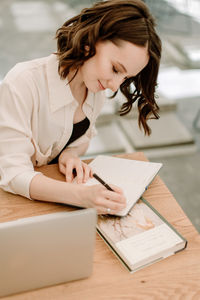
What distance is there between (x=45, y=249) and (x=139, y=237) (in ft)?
1.02

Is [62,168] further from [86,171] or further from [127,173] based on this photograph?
[127,173]

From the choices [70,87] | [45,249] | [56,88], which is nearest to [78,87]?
[70,87]

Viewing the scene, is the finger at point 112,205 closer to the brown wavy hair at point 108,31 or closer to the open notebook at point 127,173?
the open notebook at point 127,173

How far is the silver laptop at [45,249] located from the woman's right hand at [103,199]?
180 mm

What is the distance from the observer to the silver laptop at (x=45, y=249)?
63cm

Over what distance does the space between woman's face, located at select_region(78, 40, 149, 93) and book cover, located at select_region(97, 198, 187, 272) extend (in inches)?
15.8

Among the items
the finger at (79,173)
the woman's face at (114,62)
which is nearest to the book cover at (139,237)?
the finger at (79,173)

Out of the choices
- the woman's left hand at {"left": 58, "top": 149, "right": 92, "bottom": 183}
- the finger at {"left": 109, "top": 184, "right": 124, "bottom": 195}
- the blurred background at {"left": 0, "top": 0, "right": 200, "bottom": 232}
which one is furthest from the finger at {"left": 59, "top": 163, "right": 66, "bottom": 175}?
the blurred background at {"left": 0, "top": 0, "right": 200, "bottom": 232}

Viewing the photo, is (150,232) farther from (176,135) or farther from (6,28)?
(6,28)

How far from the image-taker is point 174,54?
322 cm

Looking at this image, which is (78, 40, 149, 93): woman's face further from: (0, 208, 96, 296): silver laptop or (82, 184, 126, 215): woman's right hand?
(0, 208, 96, 296): silver laptop

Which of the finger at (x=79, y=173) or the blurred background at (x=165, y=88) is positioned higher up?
the finger at (x=79, y=173)

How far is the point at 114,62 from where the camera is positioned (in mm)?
979

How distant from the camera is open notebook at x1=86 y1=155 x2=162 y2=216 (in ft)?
3.41
